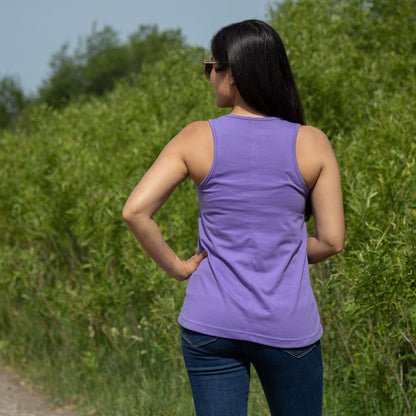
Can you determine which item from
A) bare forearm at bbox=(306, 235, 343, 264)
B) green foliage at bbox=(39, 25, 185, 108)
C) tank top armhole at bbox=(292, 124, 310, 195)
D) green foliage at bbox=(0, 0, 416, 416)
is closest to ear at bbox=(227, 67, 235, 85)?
tank top armhole at bbox=(292, 124, 310, 195)

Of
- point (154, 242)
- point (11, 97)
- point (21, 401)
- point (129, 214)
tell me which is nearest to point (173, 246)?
point (21, 401)

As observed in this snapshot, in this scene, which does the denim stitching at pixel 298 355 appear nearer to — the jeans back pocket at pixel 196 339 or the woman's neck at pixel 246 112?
the jeans back pocket at pixel 196 339

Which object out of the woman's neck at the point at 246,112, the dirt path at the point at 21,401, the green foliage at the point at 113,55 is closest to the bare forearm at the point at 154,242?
the woman's neck at the point at 246,112

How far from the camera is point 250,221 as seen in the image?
177cm

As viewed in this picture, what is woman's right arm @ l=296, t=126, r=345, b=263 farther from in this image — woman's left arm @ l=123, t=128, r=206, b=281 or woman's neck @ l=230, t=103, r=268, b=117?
woman's left arm @ l=123, t=128, r=206, b=281

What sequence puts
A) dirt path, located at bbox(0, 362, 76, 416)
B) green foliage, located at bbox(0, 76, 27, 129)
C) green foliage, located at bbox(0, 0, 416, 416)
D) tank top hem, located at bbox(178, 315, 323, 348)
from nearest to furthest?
tank top hem, located at bbox(178, 315, 323, 348)
green foliage, located at bbox(0, 0, 416, 416)
dirt path, located at bbox(0, 362, 76, 416)
green foliage, located at bbox(0, 76, 27, 129)

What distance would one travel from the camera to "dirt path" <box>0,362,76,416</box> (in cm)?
532

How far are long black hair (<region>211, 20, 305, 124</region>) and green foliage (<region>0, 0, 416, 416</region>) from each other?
144 cm

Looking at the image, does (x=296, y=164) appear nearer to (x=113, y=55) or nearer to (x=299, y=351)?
(x=299, y=351)

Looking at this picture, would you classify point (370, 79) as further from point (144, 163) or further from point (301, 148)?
point (301, 148)

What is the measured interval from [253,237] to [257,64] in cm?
55

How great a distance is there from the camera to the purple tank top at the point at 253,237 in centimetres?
175

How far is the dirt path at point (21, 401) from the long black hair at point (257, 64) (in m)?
4.35

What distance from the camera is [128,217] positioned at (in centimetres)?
185
